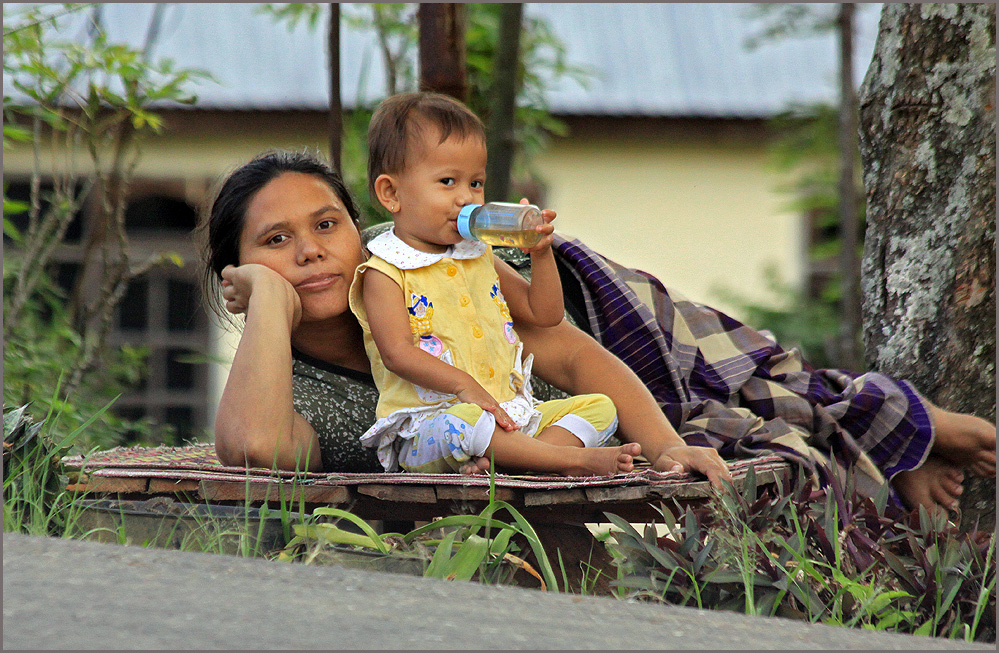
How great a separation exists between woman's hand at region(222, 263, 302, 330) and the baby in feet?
0.49

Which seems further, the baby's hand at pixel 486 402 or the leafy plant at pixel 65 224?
the leafy plant at pixel 65 224

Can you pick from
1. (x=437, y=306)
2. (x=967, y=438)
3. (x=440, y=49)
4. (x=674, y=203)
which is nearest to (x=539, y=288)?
(x=437, y=306)

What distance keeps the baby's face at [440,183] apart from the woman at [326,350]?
25 cm

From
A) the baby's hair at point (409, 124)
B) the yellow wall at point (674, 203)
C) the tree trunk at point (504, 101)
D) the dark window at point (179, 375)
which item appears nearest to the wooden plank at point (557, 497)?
the baby's hair at point (409, 124)

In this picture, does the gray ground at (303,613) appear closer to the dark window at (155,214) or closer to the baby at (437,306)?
the baby at (437,306)

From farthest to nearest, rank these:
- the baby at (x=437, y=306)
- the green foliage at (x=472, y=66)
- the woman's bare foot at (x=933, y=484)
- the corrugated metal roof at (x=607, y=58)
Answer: the corrugated metal roof at (x=607, y=58) → the green foliage at (x=472, y=66) → the woman's bare foot at (x=933, y=484) → the baby at (x=437, y=306)

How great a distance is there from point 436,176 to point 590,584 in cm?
97

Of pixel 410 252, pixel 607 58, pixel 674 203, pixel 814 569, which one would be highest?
pixel 607 58

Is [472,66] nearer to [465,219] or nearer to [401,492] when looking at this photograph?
[465,219]

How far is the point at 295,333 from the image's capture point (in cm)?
272

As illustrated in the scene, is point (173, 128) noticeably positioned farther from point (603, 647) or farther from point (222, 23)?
point (603, 647)

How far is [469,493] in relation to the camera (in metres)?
1.98

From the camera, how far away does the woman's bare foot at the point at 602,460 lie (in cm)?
210

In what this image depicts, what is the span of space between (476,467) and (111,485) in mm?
747
